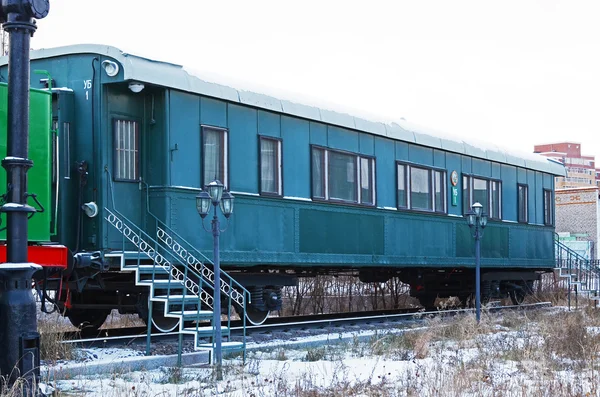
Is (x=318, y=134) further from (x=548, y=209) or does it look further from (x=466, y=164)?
(x=548, y=209)

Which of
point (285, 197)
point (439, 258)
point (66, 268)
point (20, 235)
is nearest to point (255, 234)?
point (285, 197)

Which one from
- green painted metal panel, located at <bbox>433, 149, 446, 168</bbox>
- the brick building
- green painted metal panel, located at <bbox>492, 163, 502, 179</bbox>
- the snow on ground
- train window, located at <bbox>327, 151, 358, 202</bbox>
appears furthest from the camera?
the brick building

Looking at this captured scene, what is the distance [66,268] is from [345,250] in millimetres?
6221

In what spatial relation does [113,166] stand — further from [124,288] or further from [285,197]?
[285,197]

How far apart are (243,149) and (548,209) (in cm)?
1262

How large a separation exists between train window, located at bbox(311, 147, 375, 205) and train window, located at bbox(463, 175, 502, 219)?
388cm

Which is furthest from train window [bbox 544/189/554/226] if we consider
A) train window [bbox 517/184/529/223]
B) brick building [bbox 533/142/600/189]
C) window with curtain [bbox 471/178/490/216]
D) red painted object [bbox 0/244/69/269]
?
brick building [bbox 533/142/600/189]

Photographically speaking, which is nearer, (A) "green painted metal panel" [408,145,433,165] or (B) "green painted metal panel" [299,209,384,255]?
(B) "green painted metal panel" [299,209,384,255]

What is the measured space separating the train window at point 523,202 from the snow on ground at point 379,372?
30.0 feet

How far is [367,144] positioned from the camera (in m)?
16.6

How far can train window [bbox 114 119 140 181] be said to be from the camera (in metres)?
12.2

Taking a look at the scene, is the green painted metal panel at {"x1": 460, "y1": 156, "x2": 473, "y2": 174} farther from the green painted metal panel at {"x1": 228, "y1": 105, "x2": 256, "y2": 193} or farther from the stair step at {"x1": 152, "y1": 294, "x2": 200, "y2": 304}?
the stair step at {"x1": 152, "y1": 294, "x2": 200, "y2": 304}

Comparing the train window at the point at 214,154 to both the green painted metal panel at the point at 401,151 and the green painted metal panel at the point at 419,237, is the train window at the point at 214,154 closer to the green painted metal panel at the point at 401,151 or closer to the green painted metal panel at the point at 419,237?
A: the green painted metal panel at the point at 419,237

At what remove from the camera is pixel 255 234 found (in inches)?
545
